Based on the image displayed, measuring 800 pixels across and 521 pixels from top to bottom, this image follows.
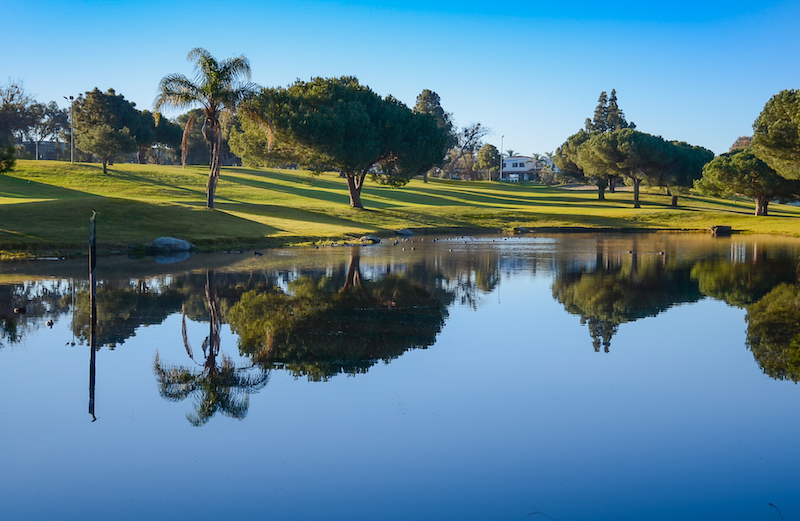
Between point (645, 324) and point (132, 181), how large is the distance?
6449 centimetres

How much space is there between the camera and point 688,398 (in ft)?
33.3

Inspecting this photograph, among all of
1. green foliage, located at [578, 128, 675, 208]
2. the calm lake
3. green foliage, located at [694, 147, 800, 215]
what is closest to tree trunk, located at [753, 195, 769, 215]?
green foliage, located at [694, 147, 800, 215]

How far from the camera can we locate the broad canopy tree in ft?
186

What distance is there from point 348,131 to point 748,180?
38.8 m

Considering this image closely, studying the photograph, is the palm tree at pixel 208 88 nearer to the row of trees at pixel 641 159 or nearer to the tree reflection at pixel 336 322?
the tree reflection at pixel 336 322

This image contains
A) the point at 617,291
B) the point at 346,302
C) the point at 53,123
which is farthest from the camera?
the point at 53,123

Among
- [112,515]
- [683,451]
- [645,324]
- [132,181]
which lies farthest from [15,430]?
[132,181]

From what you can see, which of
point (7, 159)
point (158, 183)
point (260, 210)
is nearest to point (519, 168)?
point (158, 183)

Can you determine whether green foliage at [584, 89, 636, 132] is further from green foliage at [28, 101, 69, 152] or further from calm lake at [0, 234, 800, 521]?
calm lake at [0, 234, 800, 521]

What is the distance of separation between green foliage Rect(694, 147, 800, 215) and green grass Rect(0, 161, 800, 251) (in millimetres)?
2355

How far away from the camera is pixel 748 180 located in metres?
69.4

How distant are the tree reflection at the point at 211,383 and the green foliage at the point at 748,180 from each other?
67.2 m

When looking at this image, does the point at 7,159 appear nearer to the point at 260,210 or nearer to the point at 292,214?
the point at 260,210

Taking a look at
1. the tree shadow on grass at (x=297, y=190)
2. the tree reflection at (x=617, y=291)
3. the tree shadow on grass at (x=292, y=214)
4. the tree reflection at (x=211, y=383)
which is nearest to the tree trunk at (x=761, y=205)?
the tree shadow on grass at (x=297, y=190)
